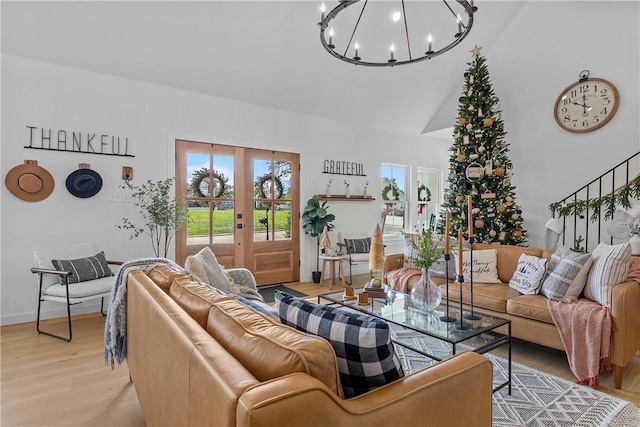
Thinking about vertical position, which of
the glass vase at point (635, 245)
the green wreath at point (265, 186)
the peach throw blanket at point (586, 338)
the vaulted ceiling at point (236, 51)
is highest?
the vaulted ceiling at point (236, 51)

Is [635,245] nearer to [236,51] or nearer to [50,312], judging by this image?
[236,51]

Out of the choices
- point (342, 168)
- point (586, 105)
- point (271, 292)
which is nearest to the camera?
point (586, 105)

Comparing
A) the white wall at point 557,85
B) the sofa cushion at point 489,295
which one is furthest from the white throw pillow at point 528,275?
the white wall at point 557,85

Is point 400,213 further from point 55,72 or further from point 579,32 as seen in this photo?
point 55,72

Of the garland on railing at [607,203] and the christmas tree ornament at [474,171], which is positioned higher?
the christmas tree ornament at [474,171]

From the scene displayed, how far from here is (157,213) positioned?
4.01 metres

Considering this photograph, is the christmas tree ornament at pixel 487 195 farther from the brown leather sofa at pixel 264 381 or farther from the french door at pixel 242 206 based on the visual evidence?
the brown leather sofa at pixel 264 381

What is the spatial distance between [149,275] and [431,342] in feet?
7.50

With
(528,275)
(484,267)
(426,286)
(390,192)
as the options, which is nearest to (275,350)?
(426,286)

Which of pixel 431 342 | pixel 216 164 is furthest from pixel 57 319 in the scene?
pixel 431 342

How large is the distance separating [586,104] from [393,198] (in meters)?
3.21

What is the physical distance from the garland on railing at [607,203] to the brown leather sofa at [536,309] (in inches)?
44.8

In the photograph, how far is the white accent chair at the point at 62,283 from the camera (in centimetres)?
316

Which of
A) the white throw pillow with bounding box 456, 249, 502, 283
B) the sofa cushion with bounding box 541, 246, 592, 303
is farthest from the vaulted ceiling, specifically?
the sofa cushion with bounding box 541, 246, 592, 303
